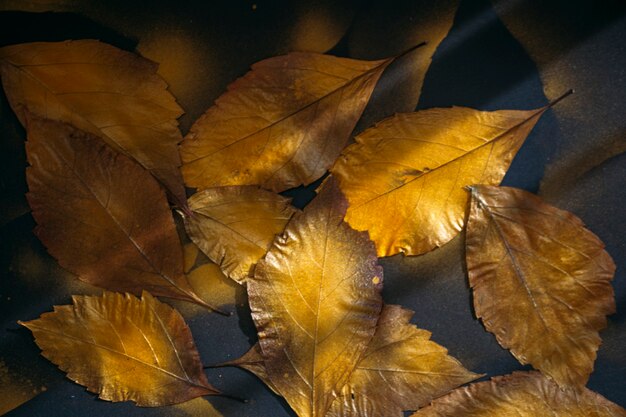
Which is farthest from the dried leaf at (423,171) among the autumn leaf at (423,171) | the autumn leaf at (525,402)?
the autumn leaf at (525,402)

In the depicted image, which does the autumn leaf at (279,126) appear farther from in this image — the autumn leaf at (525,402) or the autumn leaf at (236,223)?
the autumn leaf at (525,402)

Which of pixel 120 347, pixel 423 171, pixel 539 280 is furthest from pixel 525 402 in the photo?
pixel 120 347

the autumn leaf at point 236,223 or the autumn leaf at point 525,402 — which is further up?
the autumn leaf at point 236,223

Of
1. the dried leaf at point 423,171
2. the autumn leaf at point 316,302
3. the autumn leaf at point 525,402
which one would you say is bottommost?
the autumn leaf at point 525,402

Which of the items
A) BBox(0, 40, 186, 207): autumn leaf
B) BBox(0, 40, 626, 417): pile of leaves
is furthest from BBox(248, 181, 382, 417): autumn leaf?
BBox(0, 40, 186, 207): autumn leaf

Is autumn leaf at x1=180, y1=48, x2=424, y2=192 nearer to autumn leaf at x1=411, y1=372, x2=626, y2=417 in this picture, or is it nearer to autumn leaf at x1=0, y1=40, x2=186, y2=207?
autumn leaf at x1=0, y1=40, x2=186, y2=207

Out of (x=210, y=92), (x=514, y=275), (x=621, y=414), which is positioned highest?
(x=210, y=92)

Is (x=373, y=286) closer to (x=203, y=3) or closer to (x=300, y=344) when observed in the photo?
(x=300, y=344)

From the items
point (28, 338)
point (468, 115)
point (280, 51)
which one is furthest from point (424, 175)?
point (28, 338)
